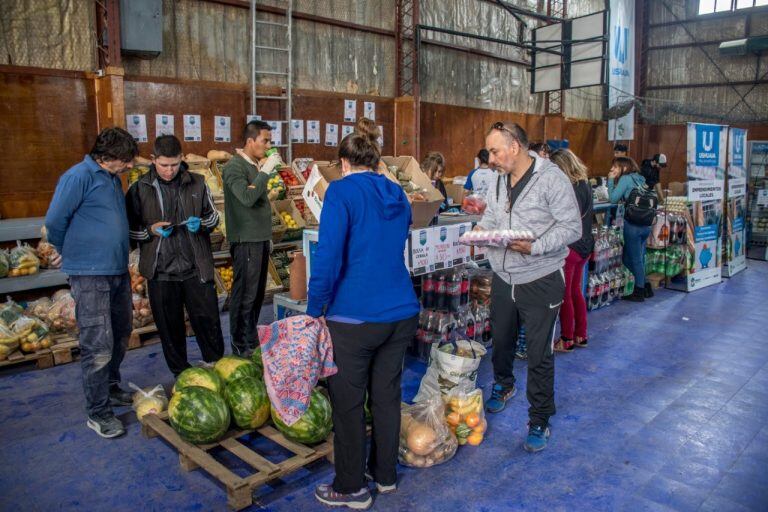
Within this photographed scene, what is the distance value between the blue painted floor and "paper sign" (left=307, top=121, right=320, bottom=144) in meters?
5.03

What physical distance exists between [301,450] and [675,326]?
473 cm

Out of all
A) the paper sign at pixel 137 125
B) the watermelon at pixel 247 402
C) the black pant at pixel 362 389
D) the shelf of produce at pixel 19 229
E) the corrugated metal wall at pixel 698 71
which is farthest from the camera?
the corrugated metal wall at pixel 698 71

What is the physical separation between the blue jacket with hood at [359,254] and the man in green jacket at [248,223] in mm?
1908

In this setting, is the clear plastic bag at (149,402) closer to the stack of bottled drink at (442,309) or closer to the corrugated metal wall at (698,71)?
the stack of bottled drink at (442,309)

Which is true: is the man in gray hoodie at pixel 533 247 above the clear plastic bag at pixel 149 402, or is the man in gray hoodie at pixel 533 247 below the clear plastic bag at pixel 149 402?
above

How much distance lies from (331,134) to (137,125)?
317 cm

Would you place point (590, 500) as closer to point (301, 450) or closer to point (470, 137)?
point (301, 450)

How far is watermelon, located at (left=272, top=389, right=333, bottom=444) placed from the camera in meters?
3.44

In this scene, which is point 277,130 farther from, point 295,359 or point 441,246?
point 295,359

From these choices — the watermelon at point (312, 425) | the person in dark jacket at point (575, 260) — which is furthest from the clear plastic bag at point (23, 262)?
the person in dark jacket at point (575, 260)

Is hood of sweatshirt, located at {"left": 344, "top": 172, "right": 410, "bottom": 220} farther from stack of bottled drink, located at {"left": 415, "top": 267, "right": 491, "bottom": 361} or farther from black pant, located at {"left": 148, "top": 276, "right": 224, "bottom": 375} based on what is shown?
stack of bottled drink, located at {"left": 415, "top": 267, "right": 491, "bottom": 361}

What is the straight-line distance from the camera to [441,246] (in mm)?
4789

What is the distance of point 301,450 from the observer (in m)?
3.36

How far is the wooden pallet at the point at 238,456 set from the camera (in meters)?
3.03
